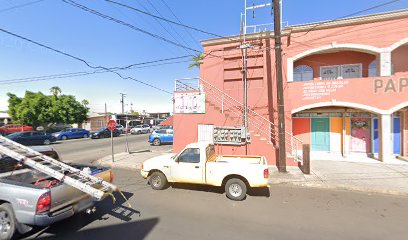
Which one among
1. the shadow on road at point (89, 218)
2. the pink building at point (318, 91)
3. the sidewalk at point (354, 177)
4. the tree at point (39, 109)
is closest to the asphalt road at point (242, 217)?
the shadow on road at point (89, 218)

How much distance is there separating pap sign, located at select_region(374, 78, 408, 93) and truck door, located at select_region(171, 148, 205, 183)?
9.98 m

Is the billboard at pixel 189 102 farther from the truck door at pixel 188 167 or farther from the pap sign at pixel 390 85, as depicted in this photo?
the pap sign at pixel 390 85

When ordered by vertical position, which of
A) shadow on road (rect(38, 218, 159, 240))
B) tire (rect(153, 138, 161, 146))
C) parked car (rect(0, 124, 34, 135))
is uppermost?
parked car (rect(0, 124, 34, 135))

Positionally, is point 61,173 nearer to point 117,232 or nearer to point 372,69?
point 117,232

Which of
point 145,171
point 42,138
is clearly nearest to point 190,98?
point 145,171

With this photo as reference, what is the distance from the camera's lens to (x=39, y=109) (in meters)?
26.6

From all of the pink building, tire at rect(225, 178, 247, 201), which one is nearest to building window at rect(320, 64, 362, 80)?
the pink building

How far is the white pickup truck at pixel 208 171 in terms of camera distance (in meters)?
6.04

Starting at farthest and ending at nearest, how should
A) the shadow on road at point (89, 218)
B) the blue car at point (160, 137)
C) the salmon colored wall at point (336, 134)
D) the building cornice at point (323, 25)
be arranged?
the blue car at point (160, 137), the salmon colored wall at point (336, 134), the building cornice at point (323, 25), the shadow on road at point (89, 218)

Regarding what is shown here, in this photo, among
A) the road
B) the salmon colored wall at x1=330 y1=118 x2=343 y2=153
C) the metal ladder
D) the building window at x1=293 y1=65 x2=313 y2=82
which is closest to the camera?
the metal ladder

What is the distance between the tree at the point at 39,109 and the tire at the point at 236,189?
98.6 ft

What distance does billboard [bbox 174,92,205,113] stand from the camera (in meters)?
12.1

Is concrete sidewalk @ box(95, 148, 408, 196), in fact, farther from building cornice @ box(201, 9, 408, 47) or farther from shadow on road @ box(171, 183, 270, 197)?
building cornice @ box(201, 9, 408, 47)

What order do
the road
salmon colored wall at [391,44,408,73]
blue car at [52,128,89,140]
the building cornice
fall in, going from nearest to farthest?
1. the building cornice
2. salmon colored wall at [391,44,408,73]
3. the road
4. blue car at [52,128,89,140]
